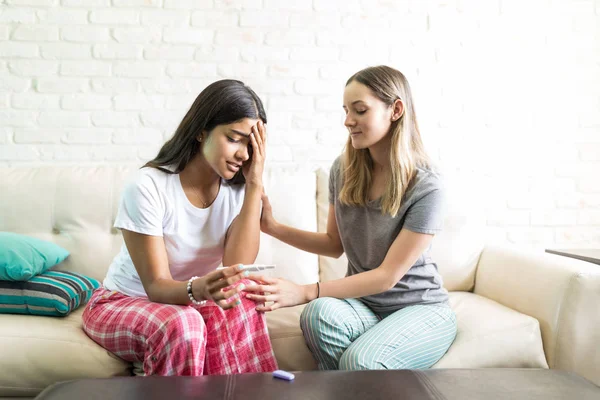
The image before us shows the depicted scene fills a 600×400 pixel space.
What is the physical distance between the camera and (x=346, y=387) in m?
1.03

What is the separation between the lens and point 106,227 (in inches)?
78.6

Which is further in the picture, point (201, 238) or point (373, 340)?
point (201, 238)

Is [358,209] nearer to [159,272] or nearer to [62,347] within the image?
[159,272]

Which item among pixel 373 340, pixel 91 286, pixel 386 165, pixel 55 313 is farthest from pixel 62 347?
pixel 386 165

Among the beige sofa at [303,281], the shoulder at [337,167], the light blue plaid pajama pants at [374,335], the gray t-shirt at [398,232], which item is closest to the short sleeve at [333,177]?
the shoulder at [337,167]

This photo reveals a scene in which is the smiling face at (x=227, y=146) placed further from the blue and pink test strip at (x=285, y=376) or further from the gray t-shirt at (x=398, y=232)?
the blue and pink test strip at (x=285, y=376)

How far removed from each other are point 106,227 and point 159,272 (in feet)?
2.03

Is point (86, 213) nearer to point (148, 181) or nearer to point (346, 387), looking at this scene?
point (148, 181)

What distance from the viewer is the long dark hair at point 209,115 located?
1.57 metres

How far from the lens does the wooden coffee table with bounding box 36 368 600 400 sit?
986 millimetres

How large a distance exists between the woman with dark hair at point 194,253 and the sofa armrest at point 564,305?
0.80 m

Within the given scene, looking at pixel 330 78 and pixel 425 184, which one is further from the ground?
pixel 330 78

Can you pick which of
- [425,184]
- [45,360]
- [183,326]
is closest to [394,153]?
[425,184]

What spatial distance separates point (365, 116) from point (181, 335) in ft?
2.57
